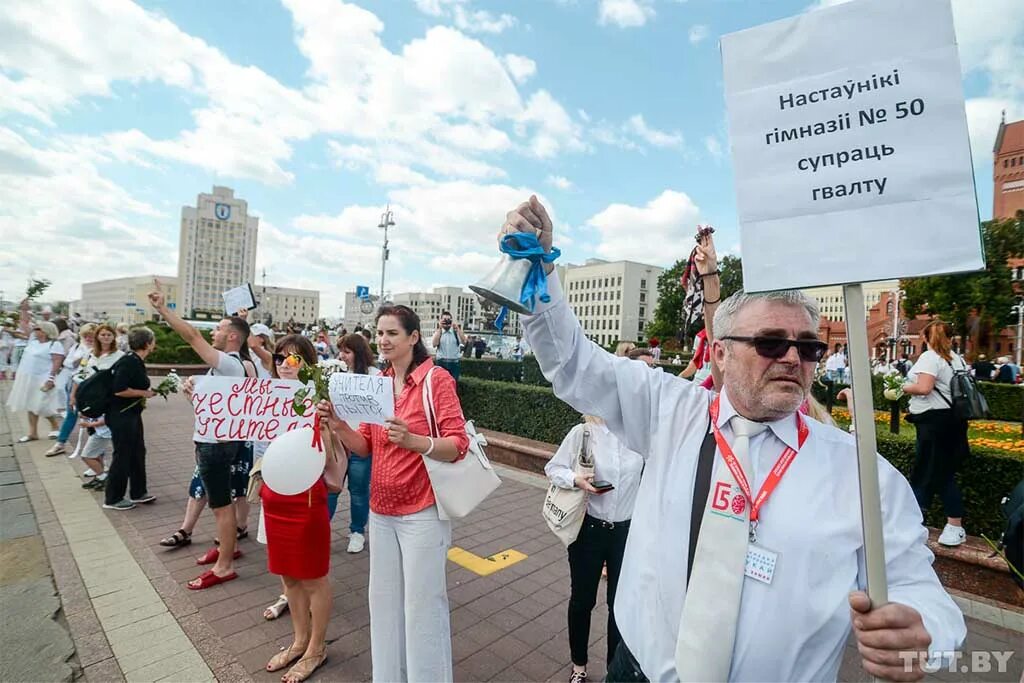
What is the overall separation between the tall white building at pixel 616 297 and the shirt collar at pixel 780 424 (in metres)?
113

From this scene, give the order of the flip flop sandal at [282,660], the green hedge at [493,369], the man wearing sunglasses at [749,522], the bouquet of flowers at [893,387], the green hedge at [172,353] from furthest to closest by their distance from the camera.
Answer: the green hedge at [172,353] → the green hedge at [493,369] → the bouquet of flowers at [893,387] → the flip flop sandal at [282,660] → the man wearing sunglasses at [749,522]

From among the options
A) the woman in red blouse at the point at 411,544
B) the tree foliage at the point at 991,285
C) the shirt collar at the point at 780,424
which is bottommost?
the woman in red blouse at the point at 411,544

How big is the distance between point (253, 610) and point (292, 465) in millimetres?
1755

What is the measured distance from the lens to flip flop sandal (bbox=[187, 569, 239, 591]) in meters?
4.15

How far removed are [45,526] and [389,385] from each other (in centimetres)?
529

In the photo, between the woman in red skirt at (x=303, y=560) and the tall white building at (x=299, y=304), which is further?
the tall white building at (x=299, y=304)

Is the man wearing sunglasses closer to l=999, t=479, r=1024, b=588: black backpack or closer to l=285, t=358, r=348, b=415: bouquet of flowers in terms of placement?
l=999, t=479, r=1024, b=588: black backpack

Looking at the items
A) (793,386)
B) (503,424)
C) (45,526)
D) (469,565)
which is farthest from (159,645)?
(503,424)

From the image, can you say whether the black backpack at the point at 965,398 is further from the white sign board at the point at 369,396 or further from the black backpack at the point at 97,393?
the black backpack at the point at 97,393

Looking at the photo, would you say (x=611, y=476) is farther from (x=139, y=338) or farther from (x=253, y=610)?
(x=139, y=338)

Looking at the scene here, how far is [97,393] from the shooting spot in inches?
229

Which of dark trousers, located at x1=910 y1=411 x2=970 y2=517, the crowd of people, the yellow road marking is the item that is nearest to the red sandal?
the crowd of people

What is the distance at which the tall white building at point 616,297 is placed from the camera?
387ft

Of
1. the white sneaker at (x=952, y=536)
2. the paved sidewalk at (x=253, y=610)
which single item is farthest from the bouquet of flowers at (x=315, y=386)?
the white sneaker at (x=952, y=536)
